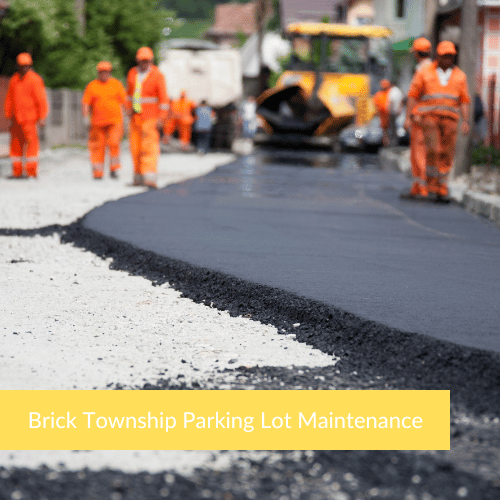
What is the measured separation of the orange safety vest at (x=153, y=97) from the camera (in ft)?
37.9

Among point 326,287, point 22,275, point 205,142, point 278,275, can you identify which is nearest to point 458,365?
point 326,287

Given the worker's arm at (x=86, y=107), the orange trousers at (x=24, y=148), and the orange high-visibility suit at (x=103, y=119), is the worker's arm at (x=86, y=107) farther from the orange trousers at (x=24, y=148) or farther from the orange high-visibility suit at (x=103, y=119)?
the orange trousers at (x=24, y=148)

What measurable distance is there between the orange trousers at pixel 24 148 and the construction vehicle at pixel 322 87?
440 inches

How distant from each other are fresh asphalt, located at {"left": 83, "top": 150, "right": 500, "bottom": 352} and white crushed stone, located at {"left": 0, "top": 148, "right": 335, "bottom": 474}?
1.73 feet

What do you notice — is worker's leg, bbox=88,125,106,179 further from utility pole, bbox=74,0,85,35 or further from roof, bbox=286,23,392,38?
roof, bbox=286,23,392,38

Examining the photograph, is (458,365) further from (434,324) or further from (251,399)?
(251,399)

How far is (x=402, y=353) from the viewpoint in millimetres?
3906

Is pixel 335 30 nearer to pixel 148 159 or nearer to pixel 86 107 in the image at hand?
pixel 86 107

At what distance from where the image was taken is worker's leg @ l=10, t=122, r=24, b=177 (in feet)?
41.5

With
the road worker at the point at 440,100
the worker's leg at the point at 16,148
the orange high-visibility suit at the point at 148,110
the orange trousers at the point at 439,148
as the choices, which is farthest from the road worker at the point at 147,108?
the orange trousers at the point at 439,148

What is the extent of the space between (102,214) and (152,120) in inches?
144

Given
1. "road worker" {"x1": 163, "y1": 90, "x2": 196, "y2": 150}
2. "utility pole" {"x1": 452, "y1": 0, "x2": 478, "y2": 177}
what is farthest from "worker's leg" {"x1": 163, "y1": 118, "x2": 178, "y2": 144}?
"utility pole" {"x1": 452, "y1": 0, "x2": 478, "y2": 177}

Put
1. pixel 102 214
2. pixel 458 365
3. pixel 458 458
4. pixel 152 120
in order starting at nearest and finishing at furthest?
pixel 458 458 < pixel 458 365 < pixel 102 214 < pixel 152 120

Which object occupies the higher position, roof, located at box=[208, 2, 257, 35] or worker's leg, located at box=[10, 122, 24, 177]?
roof, located at box=[208, 2, 257, 35]
